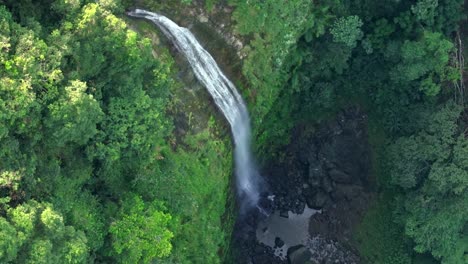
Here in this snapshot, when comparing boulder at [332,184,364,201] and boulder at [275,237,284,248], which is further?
boulder at [332,184,364,201]

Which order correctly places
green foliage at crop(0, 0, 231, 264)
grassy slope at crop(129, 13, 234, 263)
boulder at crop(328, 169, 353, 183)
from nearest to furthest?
green foliage at crop(0, 0, 231, 264) < grassy slope at crop(129, 13, 234, 263) < boulder at crop(328, 169, 353, 183)

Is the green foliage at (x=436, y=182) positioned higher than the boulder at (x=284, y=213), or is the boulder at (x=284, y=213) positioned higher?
the green foliage at (x=436, y=182)

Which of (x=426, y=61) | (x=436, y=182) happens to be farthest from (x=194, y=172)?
(x=426, y=61)

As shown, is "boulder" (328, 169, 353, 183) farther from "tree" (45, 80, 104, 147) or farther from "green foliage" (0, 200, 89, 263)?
"green foliage" (0, 200, 89, 263)

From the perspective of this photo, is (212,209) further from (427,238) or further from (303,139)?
(427,238)

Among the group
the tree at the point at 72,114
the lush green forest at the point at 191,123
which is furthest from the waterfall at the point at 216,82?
the tree at the point at 72,114

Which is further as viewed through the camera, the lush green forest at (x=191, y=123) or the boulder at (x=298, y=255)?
the boulder at (x=298, y=255)

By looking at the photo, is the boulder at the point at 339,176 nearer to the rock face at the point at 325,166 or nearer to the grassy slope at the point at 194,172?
the rock face at the point at 325,166

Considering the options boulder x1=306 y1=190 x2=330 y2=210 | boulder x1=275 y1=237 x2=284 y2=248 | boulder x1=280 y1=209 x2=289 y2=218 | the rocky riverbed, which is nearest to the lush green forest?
the rocky riverbed
